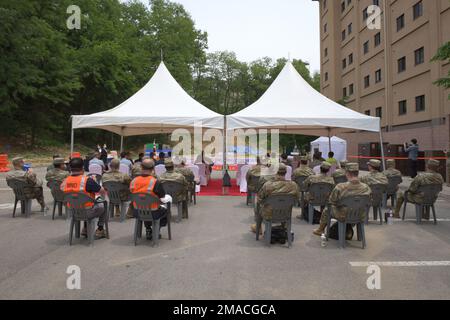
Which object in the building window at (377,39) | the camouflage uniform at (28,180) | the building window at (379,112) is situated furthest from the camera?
the building window at (377,39)

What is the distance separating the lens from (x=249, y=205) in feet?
34.8

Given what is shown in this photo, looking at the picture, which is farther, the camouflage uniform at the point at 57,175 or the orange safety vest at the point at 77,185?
the camouflage uniform at the point at 57,175

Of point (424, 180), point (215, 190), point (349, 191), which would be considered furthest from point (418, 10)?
point (349, 191)

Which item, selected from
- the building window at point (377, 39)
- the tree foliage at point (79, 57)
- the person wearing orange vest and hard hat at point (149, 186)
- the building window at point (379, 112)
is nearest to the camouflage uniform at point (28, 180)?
the person wearing orange vest and hard hat at point (149, 186)

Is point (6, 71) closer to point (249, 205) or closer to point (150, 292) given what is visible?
point (249, 205)

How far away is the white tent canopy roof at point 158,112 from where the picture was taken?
40.2ft

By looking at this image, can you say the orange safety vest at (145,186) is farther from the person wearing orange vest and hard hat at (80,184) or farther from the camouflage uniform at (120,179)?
the camouflage uniform at (120,179)

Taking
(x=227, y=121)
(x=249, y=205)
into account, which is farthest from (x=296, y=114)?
(x=249, y=205)

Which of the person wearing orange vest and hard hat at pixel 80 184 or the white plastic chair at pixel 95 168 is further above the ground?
the white plastic chair at pixel 95 168

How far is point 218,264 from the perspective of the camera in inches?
207

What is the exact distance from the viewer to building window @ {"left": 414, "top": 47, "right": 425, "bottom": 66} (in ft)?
78.5

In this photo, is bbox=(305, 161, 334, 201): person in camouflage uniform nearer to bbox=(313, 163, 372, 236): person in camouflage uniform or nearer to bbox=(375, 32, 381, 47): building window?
bbox=(313, 163, 372, 236): person in camouflage uniform

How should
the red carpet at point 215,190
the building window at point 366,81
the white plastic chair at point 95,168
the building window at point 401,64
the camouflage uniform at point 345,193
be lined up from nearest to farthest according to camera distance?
the camouflage uniform at point 345,193
the white plastic chair at point 95,168
the red carpet at point 215,190
the building window at point 401,64
the building window at point 366,81

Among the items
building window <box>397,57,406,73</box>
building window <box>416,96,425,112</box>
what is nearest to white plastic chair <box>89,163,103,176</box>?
building window <box>416,96,425,112</box>
